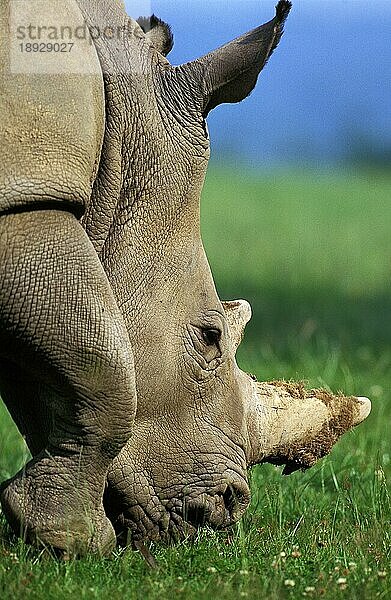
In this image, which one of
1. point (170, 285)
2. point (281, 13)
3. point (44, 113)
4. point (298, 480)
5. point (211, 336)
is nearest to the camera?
point (44, 113)

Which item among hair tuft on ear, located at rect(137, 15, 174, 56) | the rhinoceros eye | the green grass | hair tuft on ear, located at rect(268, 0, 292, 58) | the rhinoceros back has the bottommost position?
the green grass

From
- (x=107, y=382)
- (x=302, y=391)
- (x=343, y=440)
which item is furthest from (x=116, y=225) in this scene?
(x=343, y=440)

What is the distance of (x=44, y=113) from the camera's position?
375 centimetres

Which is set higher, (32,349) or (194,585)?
(32,349)

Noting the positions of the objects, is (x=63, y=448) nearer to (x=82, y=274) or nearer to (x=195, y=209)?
(x=82, y=274)

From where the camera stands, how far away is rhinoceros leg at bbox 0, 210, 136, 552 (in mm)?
3756

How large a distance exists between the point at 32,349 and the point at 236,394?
0.96m

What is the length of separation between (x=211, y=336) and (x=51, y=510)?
33.1 inches

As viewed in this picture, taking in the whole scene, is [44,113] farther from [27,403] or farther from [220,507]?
[220,507]

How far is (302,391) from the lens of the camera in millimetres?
4859

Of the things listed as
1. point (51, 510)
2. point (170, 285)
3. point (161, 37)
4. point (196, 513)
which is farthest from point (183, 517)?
point (161, 37)

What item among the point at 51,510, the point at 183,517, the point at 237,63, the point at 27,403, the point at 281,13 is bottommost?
the point at 183,517

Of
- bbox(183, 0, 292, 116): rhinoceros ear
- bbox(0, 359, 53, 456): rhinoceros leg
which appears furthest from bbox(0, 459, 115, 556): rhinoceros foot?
bbox(183, 0, 292, 116): rhinoceros ear

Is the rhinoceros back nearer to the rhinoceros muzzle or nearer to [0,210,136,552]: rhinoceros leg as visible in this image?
[0,210,136,552]: rhinoceros leg
